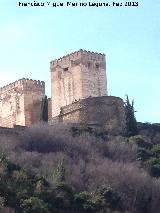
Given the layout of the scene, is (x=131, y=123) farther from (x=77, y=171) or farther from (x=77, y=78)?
(x=77, y=171)

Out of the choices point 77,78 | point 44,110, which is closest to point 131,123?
point 77,78

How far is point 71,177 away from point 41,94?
660 inches

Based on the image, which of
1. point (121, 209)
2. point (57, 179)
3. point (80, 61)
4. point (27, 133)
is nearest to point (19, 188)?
point (57, 179)

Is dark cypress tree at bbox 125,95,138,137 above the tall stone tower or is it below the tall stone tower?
below

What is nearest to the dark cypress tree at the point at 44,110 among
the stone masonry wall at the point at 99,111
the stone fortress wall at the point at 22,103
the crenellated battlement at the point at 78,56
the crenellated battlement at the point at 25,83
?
the stone fortress wall at the point at 22,103

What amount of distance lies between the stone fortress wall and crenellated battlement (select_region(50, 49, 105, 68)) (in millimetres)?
2301

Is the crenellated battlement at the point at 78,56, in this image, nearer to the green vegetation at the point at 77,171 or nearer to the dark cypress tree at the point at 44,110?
the dark cypress tree at the point at 44,110

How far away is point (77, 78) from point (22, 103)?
4.61 metres

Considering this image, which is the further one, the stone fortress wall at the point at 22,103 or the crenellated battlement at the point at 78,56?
the stone fortress wall at the point at 22,103

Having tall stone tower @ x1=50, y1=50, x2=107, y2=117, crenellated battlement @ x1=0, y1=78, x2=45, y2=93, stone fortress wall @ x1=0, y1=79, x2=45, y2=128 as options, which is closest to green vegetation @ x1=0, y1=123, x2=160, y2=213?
tall stone tower @ x1=50, y1=50, x2=107, y2=117

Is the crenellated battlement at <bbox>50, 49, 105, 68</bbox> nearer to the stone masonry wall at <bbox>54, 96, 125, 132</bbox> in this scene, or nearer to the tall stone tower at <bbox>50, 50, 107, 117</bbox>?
the tall stone tower at <bbox>50, 50, 107, 117</bbox>

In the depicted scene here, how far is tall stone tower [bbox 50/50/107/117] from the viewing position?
162 ft

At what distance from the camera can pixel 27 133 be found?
42906 mm

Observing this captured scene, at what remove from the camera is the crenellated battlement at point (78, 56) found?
164ft
